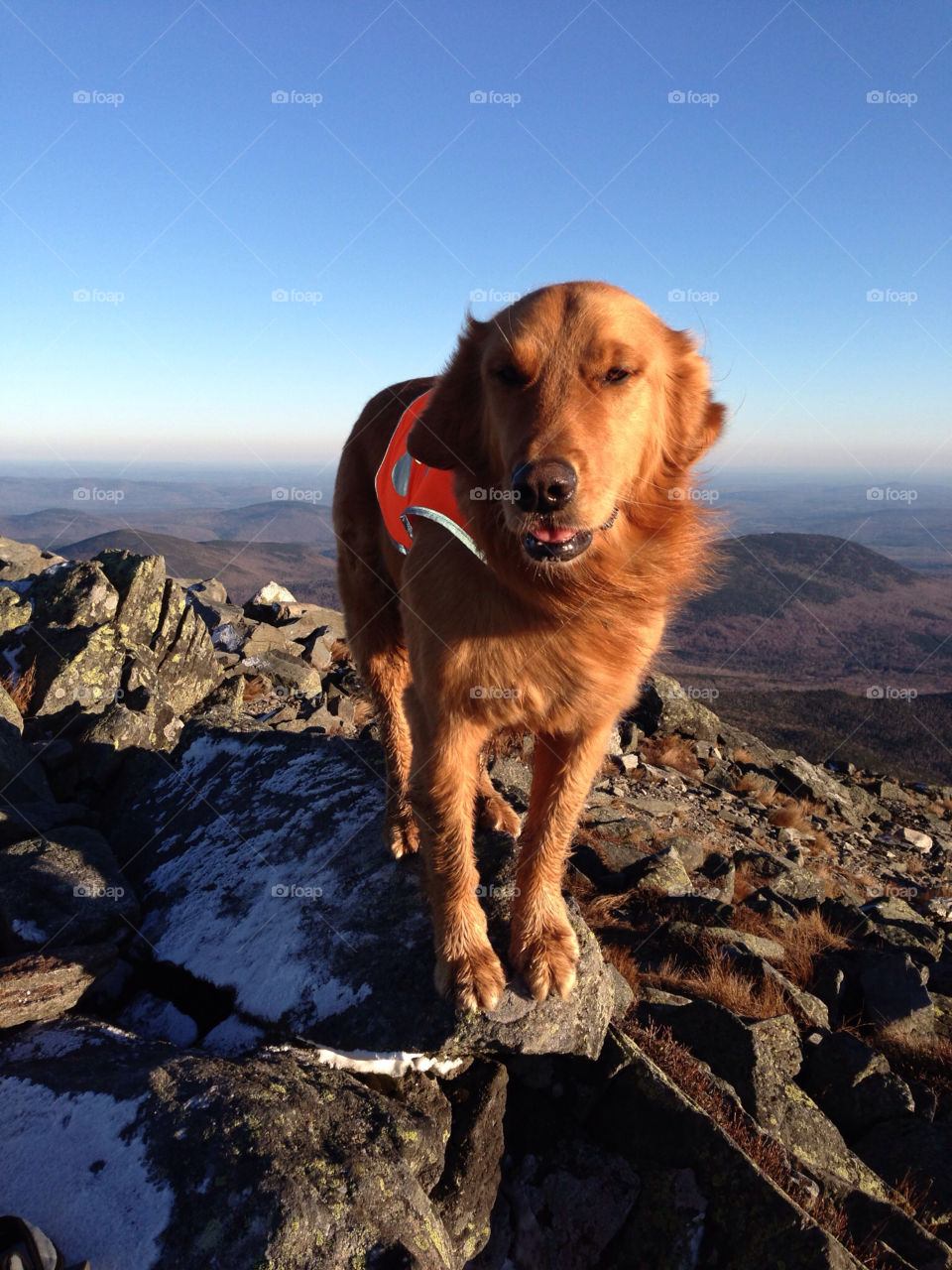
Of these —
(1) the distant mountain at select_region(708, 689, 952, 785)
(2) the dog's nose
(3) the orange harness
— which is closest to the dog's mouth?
(2) the dog's nose

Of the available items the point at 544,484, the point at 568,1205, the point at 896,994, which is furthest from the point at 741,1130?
the point at 896,994

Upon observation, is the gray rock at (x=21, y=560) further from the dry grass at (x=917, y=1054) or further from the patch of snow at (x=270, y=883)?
the dry grass at (x=917, y=1054)

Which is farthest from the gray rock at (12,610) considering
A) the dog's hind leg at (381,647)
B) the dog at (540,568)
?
the dog at (540,568)

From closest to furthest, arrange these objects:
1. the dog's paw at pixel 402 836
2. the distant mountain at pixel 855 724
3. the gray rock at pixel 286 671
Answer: the dog's paw at pixel 402 836 < the gray rock at pixel 286 671 < the distant mountain at pixel 855 724

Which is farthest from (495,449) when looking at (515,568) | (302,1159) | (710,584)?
(302,1159)

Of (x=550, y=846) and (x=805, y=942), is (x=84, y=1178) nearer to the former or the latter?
(x=550, y=846)

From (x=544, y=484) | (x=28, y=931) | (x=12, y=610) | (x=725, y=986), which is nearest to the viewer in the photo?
(x=544, y=484)

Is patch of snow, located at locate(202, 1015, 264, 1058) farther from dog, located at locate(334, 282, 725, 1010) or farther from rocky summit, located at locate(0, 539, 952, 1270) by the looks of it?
dog, located at locate(334, 282, 725, 1010)

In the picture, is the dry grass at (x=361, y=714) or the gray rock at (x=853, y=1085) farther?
the dry grass at (x=361, y=714)
